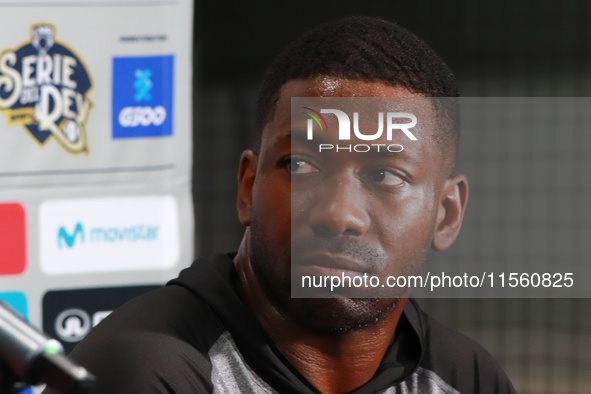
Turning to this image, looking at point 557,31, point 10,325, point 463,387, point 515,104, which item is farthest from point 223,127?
point 10,325

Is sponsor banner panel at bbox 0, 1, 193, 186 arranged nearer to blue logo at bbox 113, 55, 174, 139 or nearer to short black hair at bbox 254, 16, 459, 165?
blue logo at bbox 113, 55, 174, 139

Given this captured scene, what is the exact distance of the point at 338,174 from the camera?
4.25ft

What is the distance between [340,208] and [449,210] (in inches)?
10.6

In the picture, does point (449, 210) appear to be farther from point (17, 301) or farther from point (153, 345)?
point (17, 301)

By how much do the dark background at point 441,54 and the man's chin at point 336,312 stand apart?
2.91m

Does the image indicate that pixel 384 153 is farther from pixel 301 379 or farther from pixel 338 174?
pixel 301 379

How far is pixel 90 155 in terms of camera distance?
7.92ft

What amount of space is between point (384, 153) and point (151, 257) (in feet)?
4.30

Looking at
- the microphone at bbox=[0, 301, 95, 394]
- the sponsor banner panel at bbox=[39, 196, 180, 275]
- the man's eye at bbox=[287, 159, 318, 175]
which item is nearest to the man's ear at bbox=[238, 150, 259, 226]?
the man's eye at bbox=[287, 159, 318, 175]

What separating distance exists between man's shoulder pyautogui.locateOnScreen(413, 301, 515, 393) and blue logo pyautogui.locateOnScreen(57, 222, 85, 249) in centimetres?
118

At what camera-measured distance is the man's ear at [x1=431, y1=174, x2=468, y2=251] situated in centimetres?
143

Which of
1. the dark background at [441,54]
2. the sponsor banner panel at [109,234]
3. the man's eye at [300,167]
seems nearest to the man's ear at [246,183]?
the man's eye at [300,167]

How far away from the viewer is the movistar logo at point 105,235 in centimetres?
237

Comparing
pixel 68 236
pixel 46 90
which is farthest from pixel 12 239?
pixel 46 90
